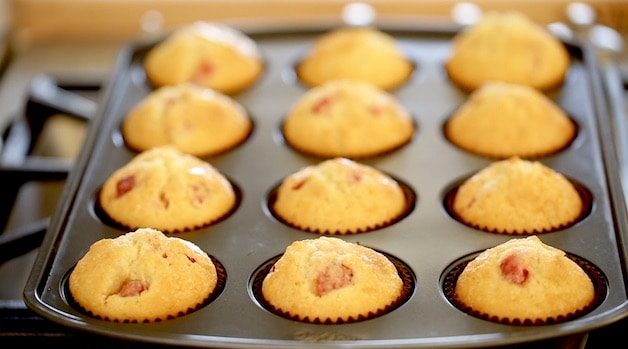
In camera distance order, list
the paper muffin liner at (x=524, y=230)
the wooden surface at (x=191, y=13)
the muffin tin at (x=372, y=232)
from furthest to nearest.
→ the wooden surface at (x=191, y=13)
the paper muffin liner at (x=524, y=230)
the muffin tin at (x=372, y=232)

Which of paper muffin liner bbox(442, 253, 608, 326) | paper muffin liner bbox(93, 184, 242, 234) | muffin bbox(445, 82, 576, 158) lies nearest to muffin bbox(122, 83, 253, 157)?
paper muffin liner bbox(93, 184, 242, 234)

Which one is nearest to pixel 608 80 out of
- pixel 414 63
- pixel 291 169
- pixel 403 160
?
pixel 414 63

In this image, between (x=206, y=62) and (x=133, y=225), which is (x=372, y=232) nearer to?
(x=133, y=225)

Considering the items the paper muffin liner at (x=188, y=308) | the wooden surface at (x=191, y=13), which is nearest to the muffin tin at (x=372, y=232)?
the paper muffin liner at (x=188, y=308)

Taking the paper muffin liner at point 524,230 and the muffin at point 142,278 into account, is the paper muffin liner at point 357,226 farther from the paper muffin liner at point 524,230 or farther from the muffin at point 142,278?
the muffin at point 142,278

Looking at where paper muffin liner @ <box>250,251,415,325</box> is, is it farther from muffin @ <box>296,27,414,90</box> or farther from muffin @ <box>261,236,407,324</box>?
muffin @ <box>296,27,414,90</box>

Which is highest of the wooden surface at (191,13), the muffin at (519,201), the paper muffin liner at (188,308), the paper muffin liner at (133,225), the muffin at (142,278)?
the muffin at (519,201)
